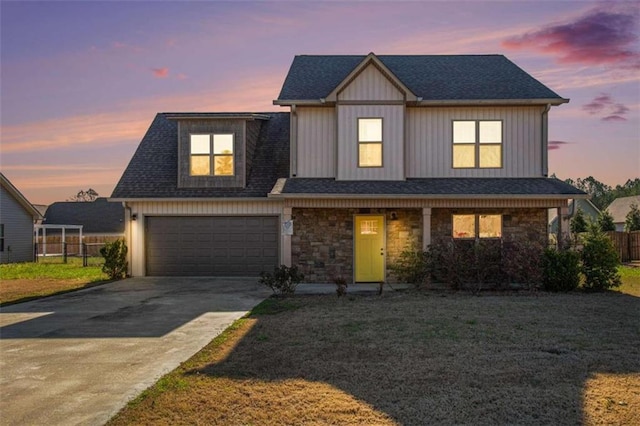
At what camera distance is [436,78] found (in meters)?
17.4

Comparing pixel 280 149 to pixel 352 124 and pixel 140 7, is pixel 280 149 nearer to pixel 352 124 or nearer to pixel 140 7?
pixel 352 124

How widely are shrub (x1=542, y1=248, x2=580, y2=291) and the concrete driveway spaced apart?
25.1ft

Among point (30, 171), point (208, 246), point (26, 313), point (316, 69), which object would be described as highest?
point (316, 69)

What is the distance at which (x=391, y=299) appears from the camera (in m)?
11.9

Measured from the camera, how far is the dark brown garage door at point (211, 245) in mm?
17297

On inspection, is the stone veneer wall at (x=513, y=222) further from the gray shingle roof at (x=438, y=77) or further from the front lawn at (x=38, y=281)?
the front lawn at (x=38, y=281)

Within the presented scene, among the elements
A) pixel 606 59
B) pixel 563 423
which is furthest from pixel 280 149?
pixel 563 423

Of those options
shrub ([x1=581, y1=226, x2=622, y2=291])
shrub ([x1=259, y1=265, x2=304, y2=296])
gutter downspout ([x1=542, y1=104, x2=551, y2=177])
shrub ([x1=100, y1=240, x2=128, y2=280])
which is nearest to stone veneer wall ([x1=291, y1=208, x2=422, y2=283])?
shrub ([x1=259, y1=265, x2=304, y2=296])

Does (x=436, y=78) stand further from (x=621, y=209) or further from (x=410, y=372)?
(x=621, y=209)

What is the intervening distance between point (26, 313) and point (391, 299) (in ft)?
26.7

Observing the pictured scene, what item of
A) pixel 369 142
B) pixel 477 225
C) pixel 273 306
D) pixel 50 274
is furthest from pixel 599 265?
pixel 50 274

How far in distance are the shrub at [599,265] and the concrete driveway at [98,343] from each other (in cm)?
890

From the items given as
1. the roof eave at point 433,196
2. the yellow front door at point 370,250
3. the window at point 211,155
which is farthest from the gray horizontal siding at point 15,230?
the yellow front door at point 370,250

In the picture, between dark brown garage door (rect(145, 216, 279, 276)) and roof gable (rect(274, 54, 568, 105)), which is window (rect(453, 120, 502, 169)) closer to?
roof gable (rect(274, 54, 568, 105))
